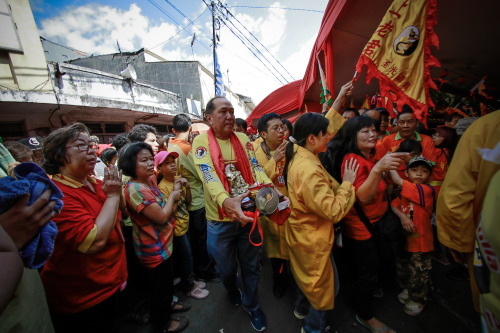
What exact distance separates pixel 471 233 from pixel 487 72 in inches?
222

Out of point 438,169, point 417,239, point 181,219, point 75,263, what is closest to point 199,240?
point 181,219

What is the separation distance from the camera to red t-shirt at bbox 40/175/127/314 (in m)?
1.17

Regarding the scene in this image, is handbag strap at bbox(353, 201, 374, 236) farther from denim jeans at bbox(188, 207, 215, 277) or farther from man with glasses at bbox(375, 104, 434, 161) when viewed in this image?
denim jeans at bbox(188, 207, 215, 277)

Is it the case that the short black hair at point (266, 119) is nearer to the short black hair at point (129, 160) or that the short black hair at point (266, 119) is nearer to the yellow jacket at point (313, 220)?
the yellow jacket at point (313, 220)

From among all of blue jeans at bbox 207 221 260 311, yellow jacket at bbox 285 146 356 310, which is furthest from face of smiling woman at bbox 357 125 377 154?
blue jeans at bbox 207 221 260 311

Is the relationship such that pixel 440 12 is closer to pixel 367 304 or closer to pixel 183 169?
pixel 367 304

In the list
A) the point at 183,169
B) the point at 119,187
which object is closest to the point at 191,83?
the point at 183,169

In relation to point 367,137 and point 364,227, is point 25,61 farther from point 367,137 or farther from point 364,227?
point 364,227

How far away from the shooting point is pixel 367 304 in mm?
1791

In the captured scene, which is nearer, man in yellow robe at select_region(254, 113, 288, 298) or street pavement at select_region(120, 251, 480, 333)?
street pavement at select_region(120, 251, 480, 333)

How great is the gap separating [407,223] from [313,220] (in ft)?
3.79

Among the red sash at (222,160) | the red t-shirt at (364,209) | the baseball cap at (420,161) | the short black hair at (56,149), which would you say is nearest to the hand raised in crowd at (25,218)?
the short black hair at (56,149)

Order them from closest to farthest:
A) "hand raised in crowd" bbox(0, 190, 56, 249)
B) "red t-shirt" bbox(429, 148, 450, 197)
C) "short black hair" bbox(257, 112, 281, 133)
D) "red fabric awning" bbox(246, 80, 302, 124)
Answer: "hand raised in crowd" bbox(0, 190, 56, 249), "red t-shirt" bbox(429, 148, 450, 197), "short black hair" bbox(257, 112, 281, 133), "red fabric awning" bbox(246, 80, 302, 124)

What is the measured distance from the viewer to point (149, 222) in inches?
67.5
